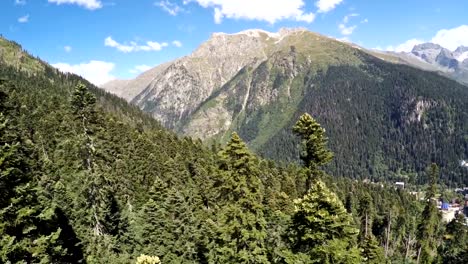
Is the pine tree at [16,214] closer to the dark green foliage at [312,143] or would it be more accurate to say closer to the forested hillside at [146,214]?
the forested hillside at [146,214]

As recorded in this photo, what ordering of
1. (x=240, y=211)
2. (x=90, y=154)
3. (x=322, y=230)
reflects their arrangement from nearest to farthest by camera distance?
(x=322, y=230), (x=240, y=211), (x=90, y=154)

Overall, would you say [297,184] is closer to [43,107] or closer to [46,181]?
[43,107]

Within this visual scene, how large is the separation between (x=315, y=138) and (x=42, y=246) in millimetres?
23912

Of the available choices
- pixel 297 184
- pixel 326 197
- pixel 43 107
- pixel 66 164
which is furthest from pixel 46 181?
pixel 297 184

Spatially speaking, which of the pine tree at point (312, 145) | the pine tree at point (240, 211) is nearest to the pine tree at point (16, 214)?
the pine tree at point (240, 211)

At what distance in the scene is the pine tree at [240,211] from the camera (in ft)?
111

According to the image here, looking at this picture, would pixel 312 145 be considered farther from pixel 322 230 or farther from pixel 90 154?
pixel 90 154

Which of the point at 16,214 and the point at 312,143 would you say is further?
the point at 312,143

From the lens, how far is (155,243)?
49375 millimetres

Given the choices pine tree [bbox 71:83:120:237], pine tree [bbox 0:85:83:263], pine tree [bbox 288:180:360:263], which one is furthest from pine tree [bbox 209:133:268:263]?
pine tree [bbox 0:85:83:263]

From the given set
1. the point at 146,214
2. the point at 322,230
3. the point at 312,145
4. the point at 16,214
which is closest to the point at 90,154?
the point at 146,214

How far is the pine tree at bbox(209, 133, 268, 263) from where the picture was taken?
33688 mm

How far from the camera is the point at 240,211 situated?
33656 mm

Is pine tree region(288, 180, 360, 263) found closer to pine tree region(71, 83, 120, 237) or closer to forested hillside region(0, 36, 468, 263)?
forested hillside region(0, 36, 468, 263)
